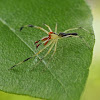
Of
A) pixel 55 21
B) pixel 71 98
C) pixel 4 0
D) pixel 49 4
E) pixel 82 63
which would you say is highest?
pixel 4 0

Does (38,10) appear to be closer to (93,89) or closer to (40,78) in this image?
(40,78)

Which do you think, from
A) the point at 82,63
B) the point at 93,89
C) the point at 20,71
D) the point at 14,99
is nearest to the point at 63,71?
the point at 82,63

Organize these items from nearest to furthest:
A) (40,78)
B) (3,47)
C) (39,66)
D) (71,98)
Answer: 1. (71,98)
2. (40,78)
3. (39,66)
4. (3,47)

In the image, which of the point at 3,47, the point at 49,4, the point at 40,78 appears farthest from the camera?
the point at 49,4

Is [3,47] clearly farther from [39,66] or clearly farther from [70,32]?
[70,32]

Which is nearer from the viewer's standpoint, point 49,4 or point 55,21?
point 55,21

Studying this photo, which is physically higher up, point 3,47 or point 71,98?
point 3,47

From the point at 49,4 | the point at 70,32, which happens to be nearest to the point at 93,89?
the point at 70,32
